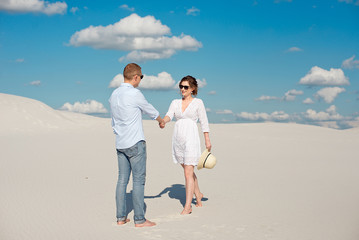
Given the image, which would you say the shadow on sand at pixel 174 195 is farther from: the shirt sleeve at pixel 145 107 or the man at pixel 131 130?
the shirt sleeve at pixel 145 107

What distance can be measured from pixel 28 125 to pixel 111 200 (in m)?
16.5

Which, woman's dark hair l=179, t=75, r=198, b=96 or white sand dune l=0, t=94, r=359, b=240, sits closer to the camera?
white sand dune l=0, t=94, r=359, b=240

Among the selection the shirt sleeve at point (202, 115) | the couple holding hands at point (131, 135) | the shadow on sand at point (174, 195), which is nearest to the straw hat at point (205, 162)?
the shirt sleeve at point (202, 115)

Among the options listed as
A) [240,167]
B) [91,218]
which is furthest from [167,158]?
[91,218]

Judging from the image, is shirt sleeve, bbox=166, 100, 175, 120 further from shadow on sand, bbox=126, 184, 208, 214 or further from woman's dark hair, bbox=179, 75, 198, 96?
shadow on sand, bbox=126, 184, 208, 214

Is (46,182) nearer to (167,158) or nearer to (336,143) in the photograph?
(167,158)

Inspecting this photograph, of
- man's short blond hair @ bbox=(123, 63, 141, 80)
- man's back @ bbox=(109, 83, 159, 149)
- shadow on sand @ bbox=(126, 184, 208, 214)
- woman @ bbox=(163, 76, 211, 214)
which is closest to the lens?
man's back @ bbox=(109, 83, 159, 149)

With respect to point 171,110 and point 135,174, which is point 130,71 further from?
point 135,174

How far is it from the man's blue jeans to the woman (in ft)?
2.91

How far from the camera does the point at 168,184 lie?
343 inches

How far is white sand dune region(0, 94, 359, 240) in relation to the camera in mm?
5056

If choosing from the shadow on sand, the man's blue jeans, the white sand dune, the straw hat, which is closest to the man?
the man's blue jeans

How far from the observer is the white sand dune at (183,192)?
5.06 metres

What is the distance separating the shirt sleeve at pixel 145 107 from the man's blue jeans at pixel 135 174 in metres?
0.40
